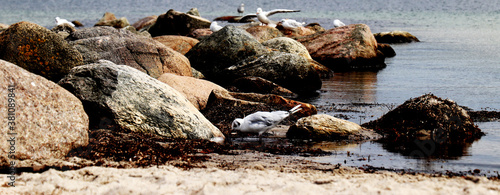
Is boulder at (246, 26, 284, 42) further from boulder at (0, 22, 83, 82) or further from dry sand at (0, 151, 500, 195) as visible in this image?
dry sand at (0, 151, 500, 195)

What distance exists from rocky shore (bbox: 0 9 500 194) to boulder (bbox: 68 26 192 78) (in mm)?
29

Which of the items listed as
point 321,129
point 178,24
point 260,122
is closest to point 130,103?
point 260,122

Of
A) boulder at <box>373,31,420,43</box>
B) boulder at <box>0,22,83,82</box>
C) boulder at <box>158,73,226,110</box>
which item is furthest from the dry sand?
boulder at <box>373,31,420,43</box>

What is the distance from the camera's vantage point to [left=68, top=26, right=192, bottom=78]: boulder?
12.4m

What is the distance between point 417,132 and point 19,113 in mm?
6010

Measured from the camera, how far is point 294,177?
19.4 feet

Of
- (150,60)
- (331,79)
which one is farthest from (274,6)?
(150,60)

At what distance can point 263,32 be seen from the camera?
21328 mm

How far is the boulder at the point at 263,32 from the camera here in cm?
2097

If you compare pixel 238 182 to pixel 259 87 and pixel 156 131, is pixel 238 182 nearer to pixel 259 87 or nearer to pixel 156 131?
pixel 156 131

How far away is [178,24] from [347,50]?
9.37m

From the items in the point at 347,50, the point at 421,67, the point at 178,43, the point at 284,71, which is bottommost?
the point at 284,71

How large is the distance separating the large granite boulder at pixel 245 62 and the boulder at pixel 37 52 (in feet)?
18.7

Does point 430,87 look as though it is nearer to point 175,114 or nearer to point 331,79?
point 331,79
